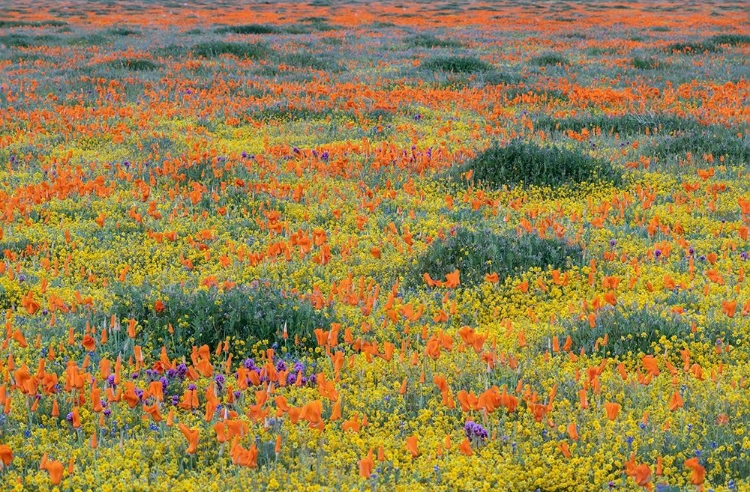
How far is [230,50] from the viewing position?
21344 millimetres

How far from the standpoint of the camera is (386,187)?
8.34m

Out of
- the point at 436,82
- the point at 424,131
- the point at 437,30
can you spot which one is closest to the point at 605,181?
the point at 424,131

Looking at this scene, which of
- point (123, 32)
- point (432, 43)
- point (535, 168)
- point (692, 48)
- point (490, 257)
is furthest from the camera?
point (123, 32)

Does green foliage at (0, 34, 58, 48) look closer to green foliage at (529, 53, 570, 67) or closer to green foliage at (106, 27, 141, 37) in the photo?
green foliage at (106, 27, 141, 37)

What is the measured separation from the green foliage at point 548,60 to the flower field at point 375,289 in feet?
17.0

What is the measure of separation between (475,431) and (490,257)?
258 cm

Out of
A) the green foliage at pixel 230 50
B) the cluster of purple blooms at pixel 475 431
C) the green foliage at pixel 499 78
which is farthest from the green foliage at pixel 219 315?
the green foliage at pixel 230 50

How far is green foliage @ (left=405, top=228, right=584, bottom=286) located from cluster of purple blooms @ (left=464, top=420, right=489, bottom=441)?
2.18m

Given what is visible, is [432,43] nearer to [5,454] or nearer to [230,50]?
[230,50]

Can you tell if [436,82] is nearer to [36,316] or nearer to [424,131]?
[424,131]

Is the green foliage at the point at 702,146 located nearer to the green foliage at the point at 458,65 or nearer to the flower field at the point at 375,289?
the flower field at the point at 375,289

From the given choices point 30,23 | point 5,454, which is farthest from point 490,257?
point 30,23

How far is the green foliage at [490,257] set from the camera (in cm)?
590

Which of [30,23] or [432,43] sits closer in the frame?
[432,43]
